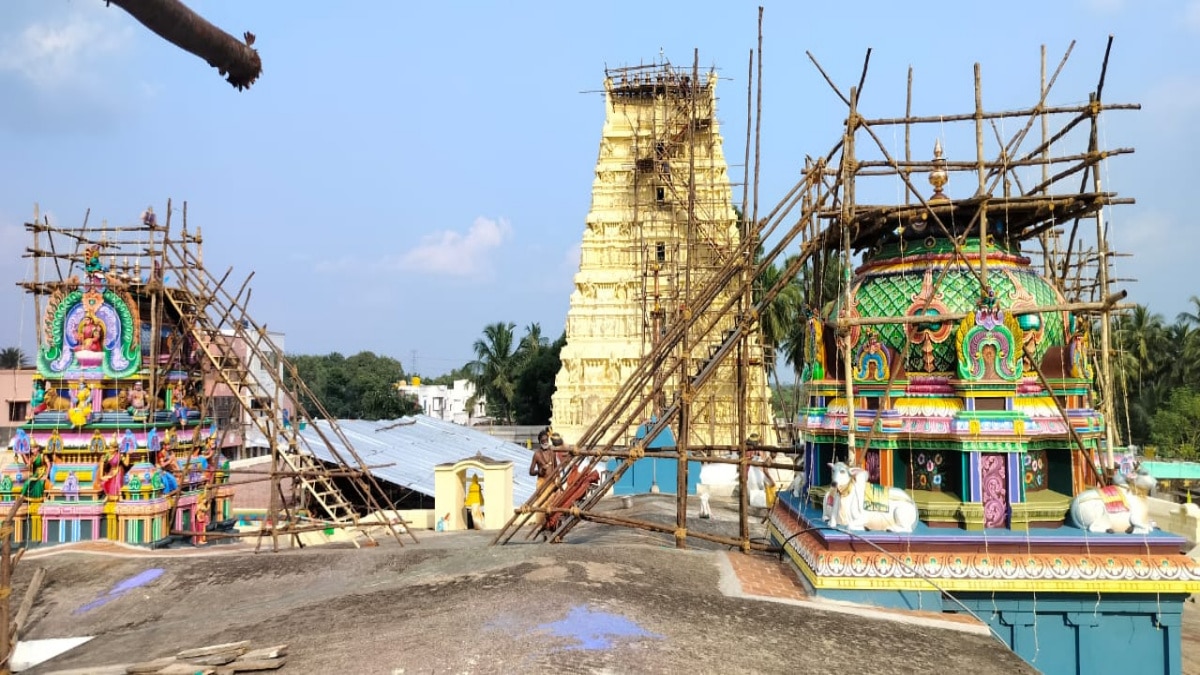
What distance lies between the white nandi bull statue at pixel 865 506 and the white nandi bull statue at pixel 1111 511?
236cm

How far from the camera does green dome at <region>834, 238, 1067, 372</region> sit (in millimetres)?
12422

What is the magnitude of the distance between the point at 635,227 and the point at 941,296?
949 inches

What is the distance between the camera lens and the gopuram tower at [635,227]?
34.6 meters

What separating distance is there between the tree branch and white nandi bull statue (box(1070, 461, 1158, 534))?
12.3 meters

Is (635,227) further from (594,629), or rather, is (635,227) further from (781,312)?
(594,629)

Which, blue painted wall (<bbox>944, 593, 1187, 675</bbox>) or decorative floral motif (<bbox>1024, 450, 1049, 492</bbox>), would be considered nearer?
blue painted wall (<bbox>944, 593, 1187, 675</bbox>)

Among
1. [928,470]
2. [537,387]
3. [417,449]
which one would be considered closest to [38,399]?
[417,449]

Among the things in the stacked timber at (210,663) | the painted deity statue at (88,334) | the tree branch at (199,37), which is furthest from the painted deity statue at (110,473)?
the tree branch at (199,37)

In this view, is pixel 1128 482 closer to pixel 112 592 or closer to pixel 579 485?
pixel 579 485

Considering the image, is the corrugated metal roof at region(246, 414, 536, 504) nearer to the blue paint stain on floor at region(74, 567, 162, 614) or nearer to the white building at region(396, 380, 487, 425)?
the blue paint stain on floor at region(74, 567, 162, 614)

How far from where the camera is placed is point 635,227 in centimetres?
3597

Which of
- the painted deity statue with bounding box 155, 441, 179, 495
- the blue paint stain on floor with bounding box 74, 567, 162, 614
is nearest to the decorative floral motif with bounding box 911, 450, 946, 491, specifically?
the blue paint stain on floor with bounding box 74, 567, 162, 614

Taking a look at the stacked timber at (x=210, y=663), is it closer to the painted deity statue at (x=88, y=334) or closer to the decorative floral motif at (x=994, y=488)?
the decorative floral motif at (x=994, y=488)

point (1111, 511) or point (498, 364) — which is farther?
point (498, 364)
